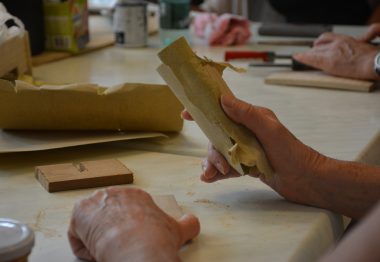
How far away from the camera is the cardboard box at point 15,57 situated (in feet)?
4.30

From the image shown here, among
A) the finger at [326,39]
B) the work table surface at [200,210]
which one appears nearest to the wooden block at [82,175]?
the work table surface at [200,210]

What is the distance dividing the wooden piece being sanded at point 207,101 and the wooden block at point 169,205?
0.30 feet

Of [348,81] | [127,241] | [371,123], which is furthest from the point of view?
[348,81]

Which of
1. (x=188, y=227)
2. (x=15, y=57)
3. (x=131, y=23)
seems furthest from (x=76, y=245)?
(x=131, y=23)

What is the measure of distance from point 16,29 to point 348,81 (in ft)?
2.35

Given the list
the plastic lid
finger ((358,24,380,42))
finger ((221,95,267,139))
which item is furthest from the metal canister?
the plastic lid

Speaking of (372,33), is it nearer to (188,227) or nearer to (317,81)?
(317,81)

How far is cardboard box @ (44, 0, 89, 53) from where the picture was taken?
1.81 m

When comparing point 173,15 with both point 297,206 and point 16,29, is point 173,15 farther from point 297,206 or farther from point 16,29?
point 297,206

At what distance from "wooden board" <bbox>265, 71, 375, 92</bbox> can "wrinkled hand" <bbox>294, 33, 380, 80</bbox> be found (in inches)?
0.7

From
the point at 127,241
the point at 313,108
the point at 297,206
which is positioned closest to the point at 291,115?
the point at 313,108

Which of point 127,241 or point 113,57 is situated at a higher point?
point 127,241

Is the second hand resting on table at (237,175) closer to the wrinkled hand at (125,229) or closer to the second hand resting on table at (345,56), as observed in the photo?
the wrinkled hand at (125,229)

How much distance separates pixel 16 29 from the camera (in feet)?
4.60
